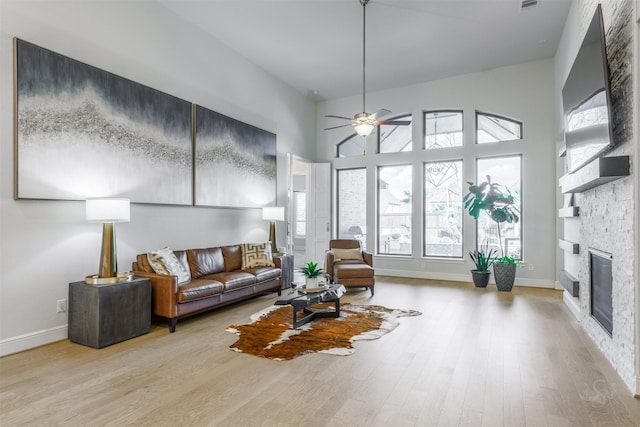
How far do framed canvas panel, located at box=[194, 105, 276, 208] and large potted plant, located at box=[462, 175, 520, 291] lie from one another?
3712mm

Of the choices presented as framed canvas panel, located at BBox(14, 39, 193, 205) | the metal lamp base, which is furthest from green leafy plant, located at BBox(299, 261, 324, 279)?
framed canvas panel, located at BBox(14, 39, 193, 205)

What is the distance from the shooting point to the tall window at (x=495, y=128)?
6605 mm

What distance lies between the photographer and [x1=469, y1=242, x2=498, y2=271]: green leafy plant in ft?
20.6

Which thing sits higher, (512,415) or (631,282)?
(631,282)

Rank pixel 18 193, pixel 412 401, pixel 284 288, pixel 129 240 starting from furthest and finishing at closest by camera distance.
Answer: pixel 284 288, pixel 129 240, pixel 18 193, pixel 412 401

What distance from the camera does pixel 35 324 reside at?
329 centimetres

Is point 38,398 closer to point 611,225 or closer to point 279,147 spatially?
point 611,225

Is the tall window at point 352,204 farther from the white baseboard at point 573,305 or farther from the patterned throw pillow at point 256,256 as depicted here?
the white baseboard at point 573,305

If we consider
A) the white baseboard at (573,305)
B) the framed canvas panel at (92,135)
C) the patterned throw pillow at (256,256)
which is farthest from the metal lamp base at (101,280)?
the white baseboard at (573,305)

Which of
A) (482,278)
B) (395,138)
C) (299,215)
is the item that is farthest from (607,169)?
(299,215)

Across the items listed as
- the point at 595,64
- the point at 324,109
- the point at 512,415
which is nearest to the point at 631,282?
the point at 512,415

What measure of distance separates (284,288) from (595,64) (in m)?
4.87

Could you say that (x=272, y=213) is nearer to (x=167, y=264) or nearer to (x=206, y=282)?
(x=206, y=282)

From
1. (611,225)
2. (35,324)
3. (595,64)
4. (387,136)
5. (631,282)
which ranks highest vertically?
(387,136)
